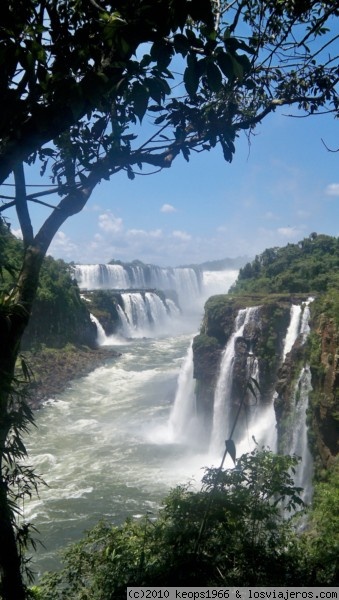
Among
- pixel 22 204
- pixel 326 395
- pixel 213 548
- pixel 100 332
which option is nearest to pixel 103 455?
pixel 326 395

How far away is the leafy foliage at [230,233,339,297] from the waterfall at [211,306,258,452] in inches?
292

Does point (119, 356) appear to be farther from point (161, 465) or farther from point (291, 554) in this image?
point (291, 554)

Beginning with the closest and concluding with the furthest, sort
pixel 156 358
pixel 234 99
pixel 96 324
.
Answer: pixel 234 99, pixel 156 358, pixel 96 324

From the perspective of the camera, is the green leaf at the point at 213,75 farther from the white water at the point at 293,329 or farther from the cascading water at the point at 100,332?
the cascading water at the point at 100,332

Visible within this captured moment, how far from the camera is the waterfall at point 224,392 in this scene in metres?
16.7

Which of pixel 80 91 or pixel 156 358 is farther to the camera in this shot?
pixel 156 358

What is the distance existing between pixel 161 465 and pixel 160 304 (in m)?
30.8

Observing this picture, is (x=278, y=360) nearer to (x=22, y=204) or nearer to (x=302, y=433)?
(x=302, y=433)

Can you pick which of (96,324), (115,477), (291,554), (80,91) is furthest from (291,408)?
(96,324)

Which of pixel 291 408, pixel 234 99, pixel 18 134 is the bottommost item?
pixel 291 408

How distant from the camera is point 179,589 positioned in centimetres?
293

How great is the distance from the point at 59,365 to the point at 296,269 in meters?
17.8

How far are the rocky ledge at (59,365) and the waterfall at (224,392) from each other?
9.77 metres

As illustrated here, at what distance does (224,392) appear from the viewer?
17000 millimetres
